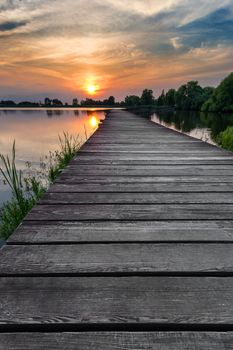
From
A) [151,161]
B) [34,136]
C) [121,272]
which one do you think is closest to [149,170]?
[151,161]

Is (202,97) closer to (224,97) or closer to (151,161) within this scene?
(224,97)

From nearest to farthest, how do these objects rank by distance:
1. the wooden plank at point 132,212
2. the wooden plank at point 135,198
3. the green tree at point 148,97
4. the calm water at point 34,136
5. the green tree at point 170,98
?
the wooden plank at point 132,212, the wooden plank at point 135,198, the calm water at point 34,136, the green tree at point 170,98, the green tree at point 148,97

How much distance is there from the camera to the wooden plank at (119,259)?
163cm

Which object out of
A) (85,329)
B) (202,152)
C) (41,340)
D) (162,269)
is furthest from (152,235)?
(202,152)

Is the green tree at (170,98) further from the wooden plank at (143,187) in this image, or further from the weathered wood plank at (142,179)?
the wooden plank at (143,187)

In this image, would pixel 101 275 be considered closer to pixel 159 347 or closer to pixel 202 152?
pixel 159 347

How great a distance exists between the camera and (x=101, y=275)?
159 cm

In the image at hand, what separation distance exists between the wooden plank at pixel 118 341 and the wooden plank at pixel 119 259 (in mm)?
423

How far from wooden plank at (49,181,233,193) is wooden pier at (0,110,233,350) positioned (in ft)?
0.07

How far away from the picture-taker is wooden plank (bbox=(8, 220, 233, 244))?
2012 mm

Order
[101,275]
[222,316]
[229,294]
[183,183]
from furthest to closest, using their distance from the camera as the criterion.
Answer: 1. [183,183]
2. [101,275]
3. [229,294]
4. [222,316]

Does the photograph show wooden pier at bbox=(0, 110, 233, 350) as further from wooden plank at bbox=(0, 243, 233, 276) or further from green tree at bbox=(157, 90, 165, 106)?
green tree at bbox=(157, 90, 165, 106)

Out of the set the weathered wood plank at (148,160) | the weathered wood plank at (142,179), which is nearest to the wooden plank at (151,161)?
the weathered wood plank at (148,160)

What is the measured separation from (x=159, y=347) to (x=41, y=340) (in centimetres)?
47
